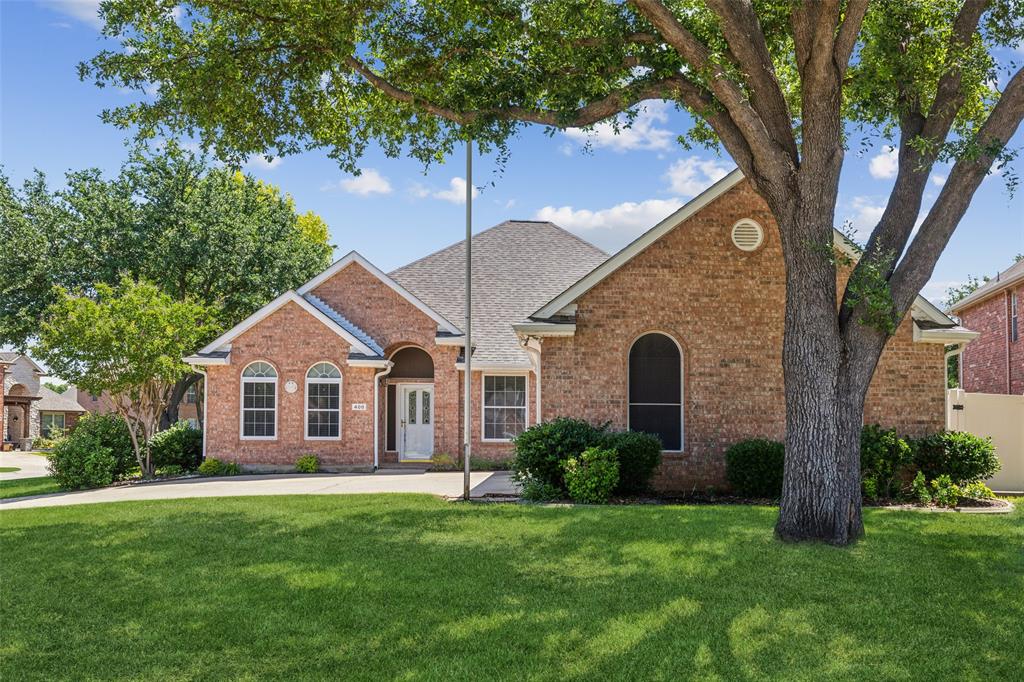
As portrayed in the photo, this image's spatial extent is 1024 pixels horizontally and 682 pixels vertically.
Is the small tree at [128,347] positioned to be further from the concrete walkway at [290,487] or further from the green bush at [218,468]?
the concrete walkway at [290,487]

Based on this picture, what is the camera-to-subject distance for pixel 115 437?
2131 centimetres

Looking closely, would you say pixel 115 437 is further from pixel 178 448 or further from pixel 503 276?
pixel 503 276

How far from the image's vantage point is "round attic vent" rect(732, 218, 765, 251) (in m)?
16.0

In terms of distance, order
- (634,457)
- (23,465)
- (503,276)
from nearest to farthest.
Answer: (634,457)
(503,276)
(23,465)

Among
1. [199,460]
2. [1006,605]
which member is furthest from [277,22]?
[199,460]

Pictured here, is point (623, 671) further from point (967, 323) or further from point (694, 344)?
point (967, 323)

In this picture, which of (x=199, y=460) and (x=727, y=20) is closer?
(x=727, y=20)

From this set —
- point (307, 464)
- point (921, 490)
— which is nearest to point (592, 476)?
point (921, 490)

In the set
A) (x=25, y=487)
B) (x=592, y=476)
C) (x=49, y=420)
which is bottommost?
(x=49, y=420)

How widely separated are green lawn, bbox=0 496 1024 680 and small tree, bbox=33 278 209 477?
9.75m

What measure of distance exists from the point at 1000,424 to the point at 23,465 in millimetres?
33978

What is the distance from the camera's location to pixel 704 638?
6.29 m

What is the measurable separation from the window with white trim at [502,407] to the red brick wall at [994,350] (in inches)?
608

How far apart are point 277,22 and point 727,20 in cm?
690
